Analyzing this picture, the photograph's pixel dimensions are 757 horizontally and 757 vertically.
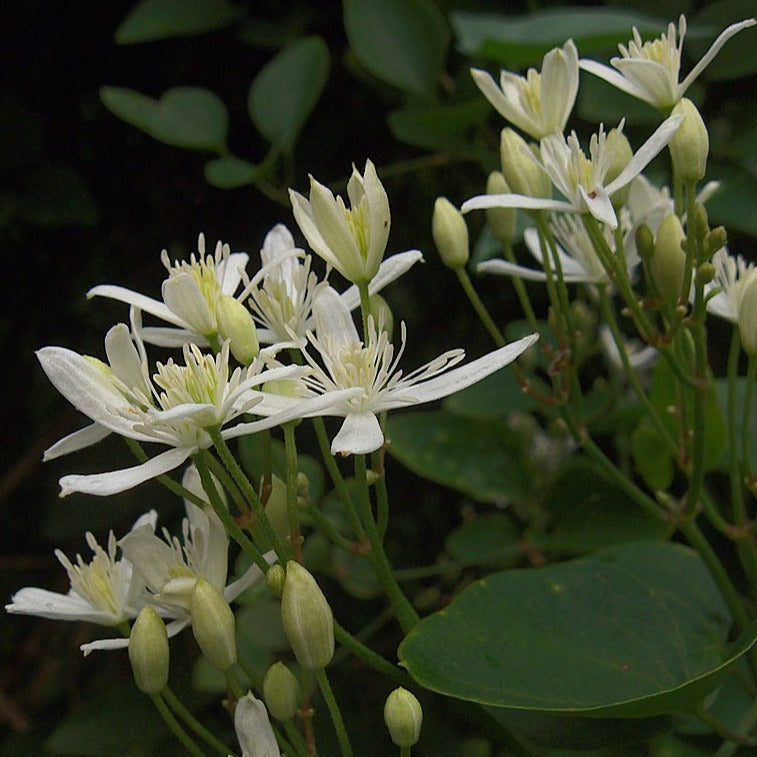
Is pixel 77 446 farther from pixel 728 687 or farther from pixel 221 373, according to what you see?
pixel 728 687

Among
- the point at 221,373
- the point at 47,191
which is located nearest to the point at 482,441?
the point at 221,373

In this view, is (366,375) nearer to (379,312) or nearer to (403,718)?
(379,312)

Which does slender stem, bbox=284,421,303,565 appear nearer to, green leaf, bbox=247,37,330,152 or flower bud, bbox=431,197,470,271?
flower bud, bbox=431,197,470,271

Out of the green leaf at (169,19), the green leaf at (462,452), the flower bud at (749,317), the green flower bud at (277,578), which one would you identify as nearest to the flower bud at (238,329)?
the green flower bud at (277,578)

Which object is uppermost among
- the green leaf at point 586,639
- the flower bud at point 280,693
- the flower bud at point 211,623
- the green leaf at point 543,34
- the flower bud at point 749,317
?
the green leaf at point 543,34

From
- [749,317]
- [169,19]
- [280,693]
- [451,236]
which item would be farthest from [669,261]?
[169,19]

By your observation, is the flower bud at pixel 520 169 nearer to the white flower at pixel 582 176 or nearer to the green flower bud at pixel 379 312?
the white flower at pixel 582 176
